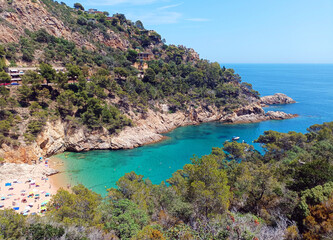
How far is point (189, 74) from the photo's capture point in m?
62.1

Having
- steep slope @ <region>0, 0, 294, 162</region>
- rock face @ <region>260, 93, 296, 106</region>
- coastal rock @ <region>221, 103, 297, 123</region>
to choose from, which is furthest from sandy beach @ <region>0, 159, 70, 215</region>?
rock face @ <region>260, 93, 296, 106</region>

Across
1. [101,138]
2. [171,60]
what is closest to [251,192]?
[101,138]

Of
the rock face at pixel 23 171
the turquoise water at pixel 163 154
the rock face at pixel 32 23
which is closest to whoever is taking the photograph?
the rock face at pixel 23 171

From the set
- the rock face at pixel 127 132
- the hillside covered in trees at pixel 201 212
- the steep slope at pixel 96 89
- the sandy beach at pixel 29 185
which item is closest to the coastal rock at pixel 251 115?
the rock face at pixel 127 132

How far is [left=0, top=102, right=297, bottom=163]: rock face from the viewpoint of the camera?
3072 centimetres

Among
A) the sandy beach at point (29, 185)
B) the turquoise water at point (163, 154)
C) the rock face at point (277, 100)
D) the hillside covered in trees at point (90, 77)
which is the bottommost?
the turquoise water at point (163, 154)

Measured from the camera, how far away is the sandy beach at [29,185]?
71.0ft

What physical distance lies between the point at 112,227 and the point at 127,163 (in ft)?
73.4

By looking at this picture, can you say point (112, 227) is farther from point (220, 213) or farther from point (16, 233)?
point (220, 213)

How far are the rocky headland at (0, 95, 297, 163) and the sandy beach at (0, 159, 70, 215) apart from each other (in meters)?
2.51

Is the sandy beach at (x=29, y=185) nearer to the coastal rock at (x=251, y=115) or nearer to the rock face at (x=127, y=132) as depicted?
the rock face at (x=127, y=132)

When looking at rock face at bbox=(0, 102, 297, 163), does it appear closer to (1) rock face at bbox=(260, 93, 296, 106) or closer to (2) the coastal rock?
(2) the coastal rock

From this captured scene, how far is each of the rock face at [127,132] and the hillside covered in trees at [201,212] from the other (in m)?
20.4


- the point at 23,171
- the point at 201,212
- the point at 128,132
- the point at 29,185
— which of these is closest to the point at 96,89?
the point at 128,132
